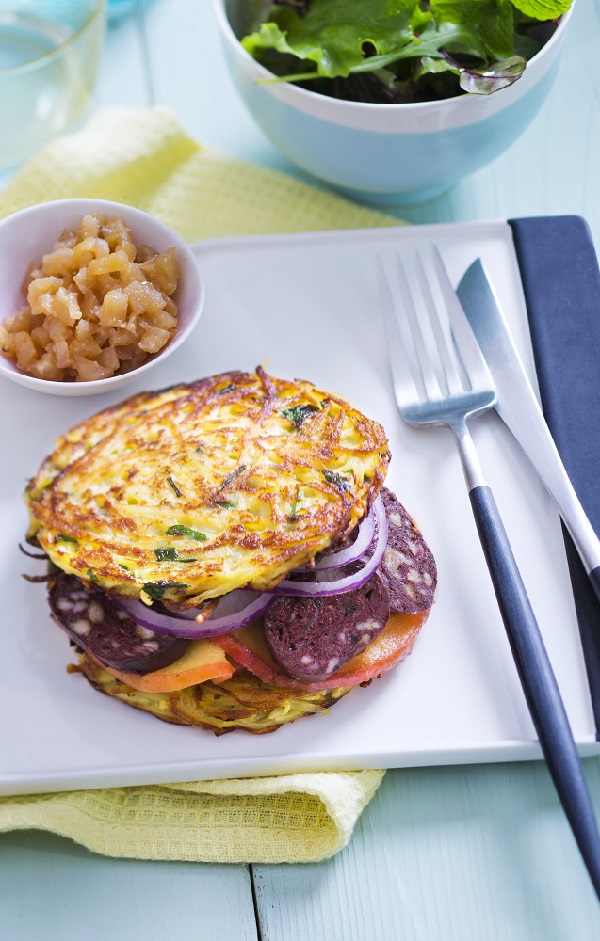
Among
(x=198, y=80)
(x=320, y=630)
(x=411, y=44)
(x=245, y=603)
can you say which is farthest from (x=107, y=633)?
(x=198, y=80)

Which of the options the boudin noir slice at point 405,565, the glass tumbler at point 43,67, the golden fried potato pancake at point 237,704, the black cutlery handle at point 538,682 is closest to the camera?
the black cutlery handle at point 538,682

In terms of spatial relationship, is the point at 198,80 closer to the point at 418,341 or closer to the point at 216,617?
the point at 418,341

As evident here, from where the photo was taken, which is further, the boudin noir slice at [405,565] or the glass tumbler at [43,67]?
the glass tumbler at [43,67]

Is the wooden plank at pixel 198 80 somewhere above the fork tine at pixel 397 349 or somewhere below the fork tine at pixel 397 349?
above

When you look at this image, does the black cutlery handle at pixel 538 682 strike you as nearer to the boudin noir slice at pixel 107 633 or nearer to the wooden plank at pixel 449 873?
the wooden plank at pixel 449 873

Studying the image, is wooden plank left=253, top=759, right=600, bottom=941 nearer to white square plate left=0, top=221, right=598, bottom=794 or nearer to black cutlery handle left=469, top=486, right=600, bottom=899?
white square plate left=0, top=221, right=598, bottom=794

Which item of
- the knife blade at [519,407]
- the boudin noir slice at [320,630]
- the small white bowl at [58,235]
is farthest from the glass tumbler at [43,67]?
the boudin noir slice at [320,630]
